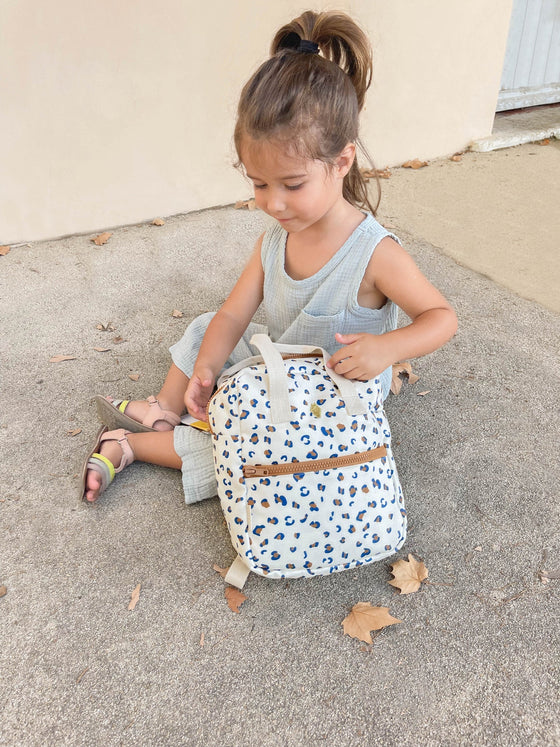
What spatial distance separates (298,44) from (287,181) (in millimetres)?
445

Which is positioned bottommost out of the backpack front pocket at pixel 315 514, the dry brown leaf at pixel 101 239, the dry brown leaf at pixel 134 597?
the dry brown leaf at pixel 134 597

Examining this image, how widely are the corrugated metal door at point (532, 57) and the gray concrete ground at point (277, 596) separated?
11.9 feet

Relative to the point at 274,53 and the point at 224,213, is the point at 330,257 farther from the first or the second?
the point at 224,213

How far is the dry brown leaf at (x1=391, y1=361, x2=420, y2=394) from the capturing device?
259cm

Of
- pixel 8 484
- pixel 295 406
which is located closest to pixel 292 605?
pixel 295 406

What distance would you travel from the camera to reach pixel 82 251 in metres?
3.69

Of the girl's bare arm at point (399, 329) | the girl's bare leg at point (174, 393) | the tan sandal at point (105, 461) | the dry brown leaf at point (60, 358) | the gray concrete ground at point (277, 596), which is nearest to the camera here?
the gray concrete ground at point (277, 596)

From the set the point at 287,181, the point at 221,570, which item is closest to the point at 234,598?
the point at 221,570

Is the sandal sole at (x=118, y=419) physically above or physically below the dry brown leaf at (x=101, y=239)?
above

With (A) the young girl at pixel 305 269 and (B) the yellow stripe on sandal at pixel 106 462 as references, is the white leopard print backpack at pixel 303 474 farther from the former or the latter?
(B) the yellow stripe on sandal at pixel 106 462

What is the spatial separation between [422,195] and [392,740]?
12.0 feet

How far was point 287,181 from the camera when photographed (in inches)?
68.5

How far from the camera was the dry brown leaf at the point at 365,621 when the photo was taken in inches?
66.7

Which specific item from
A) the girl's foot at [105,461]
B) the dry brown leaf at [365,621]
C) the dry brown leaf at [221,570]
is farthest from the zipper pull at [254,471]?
the girl's foot at [105,461]
